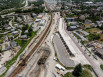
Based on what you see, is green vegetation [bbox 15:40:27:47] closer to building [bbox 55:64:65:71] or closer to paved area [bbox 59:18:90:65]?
building [bbox 55:64:65:71]

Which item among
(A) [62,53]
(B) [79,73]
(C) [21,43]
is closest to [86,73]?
(B) [79,73]

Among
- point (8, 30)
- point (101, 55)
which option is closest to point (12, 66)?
point (8, 30)

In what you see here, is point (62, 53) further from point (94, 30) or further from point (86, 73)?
point (94, 30)

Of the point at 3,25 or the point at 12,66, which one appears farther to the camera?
the point at 3,25

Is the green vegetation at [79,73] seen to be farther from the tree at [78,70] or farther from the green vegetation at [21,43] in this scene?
the green vegetation at [21,43]

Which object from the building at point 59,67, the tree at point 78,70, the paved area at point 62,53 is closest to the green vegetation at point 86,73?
the tree at point 78,70

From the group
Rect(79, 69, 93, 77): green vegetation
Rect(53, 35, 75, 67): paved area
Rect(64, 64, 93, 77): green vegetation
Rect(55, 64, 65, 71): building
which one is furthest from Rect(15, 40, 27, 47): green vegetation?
Rect(79, 69, 93, 77): green vegetation

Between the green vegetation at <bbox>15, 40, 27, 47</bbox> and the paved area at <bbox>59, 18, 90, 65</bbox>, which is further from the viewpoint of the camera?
the green vegetation at <bbox>15, 40, 27, 47</bbox>

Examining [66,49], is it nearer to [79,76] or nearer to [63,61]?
[63,61]
